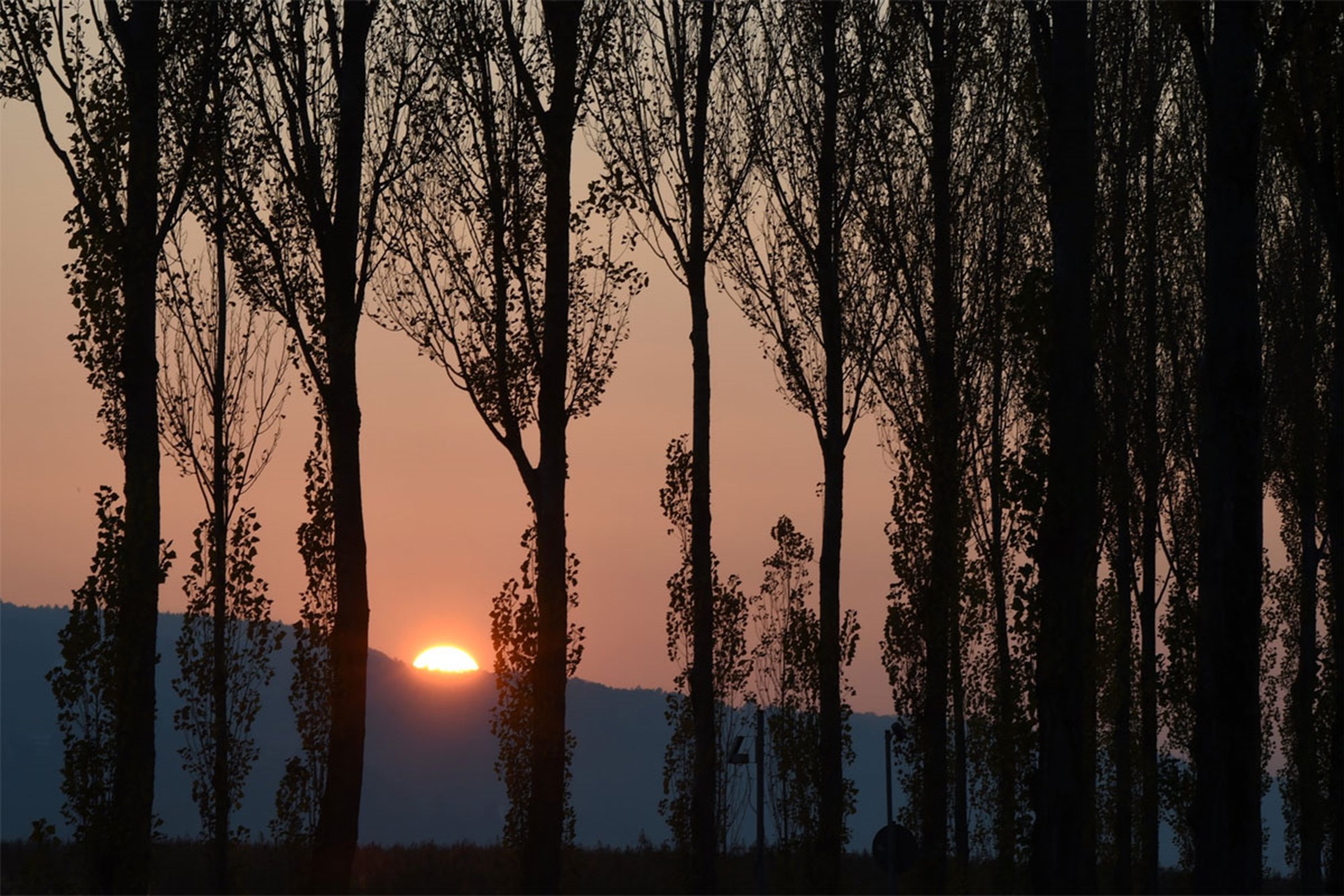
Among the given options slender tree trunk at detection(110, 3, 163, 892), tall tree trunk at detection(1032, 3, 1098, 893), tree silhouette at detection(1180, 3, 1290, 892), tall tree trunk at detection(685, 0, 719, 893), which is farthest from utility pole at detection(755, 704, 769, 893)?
tree silhouette at detection(1180, 3, 1290, 892)

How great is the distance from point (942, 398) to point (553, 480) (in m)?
9.34

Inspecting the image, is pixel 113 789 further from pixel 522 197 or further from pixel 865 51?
pixel 865 51

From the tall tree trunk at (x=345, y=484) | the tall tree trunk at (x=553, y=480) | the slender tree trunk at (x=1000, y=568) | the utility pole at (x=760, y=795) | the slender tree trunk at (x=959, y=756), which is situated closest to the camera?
the tall tree trunk at (x=345, y=484)

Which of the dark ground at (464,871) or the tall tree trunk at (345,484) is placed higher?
the tall tree trunk at (345,484)

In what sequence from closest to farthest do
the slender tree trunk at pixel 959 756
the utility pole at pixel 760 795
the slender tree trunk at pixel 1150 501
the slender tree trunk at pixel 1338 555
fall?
the slender tree trunk at pixel 1338 555 < the utility pole at pixel 760 795 < the slender tree trunk at pixel 1150 501 < the slender tree trunk at pixel 959 756

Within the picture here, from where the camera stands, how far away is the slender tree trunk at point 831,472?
2281 cm

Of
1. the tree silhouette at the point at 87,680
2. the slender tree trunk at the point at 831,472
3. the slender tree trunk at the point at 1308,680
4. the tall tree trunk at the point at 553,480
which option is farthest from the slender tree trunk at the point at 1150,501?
the tree silhouette at the point at 87,680

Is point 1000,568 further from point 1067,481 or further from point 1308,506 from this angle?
point 1067,481

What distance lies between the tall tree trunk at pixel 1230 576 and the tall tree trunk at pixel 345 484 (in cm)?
731

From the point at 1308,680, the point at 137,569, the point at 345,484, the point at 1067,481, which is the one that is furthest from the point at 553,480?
the point at 1308,680

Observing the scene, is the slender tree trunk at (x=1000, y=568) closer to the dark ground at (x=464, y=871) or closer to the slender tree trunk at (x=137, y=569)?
the dark ground at (x=464, y=871)

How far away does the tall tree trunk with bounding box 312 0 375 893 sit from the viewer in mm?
15109

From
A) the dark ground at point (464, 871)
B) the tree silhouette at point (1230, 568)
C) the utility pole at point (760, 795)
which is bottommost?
the dark ground at point (464, 871)

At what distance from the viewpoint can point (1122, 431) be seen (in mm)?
26438
